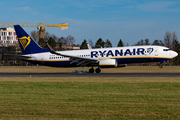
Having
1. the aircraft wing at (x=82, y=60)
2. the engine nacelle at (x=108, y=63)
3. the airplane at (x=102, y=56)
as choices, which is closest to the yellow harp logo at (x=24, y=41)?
the airplane at (x=102, y=56)

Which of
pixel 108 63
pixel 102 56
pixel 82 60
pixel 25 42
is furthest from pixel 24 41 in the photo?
pixel 108 63

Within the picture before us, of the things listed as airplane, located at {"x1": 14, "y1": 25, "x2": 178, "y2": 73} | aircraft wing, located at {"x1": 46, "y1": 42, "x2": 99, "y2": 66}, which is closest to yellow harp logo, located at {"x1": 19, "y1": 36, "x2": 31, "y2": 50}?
airplane, located at {"x1": 14, "y1": 25, "x2": 178, "y2": 73}

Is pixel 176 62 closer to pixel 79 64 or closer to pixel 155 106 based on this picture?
pixel 79 64

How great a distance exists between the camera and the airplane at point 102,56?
1441 inches

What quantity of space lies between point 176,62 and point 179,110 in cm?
7749

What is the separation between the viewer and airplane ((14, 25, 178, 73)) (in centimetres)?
3659

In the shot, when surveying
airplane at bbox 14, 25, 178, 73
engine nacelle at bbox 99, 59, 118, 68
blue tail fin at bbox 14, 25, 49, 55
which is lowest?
engine nacelle at bbox 99, 59, 118, 68

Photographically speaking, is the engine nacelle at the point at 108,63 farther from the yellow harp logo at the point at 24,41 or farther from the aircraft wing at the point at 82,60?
the yellow harp logo at the point at 24,41

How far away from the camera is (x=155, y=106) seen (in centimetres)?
1153

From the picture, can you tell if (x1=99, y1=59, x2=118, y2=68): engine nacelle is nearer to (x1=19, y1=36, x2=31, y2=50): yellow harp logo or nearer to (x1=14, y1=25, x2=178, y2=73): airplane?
(x1=14, y1=25, x2=178, y2=73): airplane

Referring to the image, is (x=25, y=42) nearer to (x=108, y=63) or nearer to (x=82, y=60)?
(x=82, y=60)

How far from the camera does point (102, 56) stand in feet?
124

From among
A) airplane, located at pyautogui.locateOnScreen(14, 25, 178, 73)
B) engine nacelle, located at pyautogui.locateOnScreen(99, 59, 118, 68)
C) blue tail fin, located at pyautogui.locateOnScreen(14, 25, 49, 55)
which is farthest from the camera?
blue tail fin, located at pyautogui.locateOnScreen(14, 25, 49, 55)

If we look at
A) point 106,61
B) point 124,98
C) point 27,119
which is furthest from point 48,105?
point 106,61
